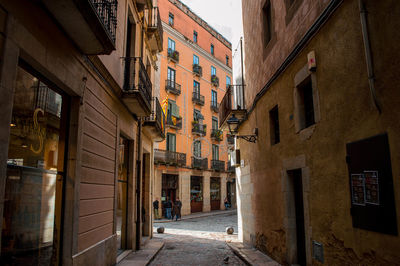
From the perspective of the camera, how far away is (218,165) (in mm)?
34188

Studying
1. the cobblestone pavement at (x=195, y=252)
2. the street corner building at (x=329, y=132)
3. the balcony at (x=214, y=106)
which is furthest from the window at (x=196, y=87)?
the street corner building at (x=329, y=132)

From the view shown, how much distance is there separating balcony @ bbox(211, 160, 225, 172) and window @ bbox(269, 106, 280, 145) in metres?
24.4

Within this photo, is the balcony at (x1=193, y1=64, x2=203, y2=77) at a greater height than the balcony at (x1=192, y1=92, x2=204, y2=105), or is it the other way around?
the balcony at (x1=193, y1=64, x2=203, y2=77)

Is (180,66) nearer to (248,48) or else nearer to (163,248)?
(248,48)

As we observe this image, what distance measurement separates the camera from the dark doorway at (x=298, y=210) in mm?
7348

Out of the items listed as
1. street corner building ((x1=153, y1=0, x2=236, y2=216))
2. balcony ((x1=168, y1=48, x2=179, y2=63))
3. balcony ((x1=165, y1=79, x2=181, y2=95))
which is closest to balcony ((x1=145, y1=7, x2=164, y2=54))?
street corner building ((x1=153, y1=0, x2=236, y2=216))

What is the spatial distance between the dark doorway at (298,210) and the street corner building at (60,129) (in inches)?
173

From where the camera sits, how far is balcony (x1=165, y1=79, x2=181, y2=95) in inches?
1115

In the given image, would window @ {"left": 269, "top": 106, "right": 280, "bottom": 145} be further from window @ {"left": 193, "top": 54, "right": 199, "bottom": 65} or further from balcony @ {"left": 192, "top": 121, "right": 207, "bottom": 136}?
window @ {"left": 193, "top": 54, "right": 199, "bottom": 65}

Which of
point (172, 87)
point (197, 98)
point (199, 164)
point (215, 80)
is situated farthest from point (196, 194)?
point (215, 80)

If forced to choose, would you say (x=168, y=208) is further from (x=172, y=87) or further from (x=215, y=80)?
(x=215, y=80)

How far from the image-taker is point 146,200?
1348 centimetres

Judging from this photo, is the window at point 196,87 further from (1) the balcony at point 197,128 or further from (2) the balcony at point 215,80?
(1) the balcony at point 197,128

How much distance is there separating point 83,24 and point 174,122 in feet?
77.4
